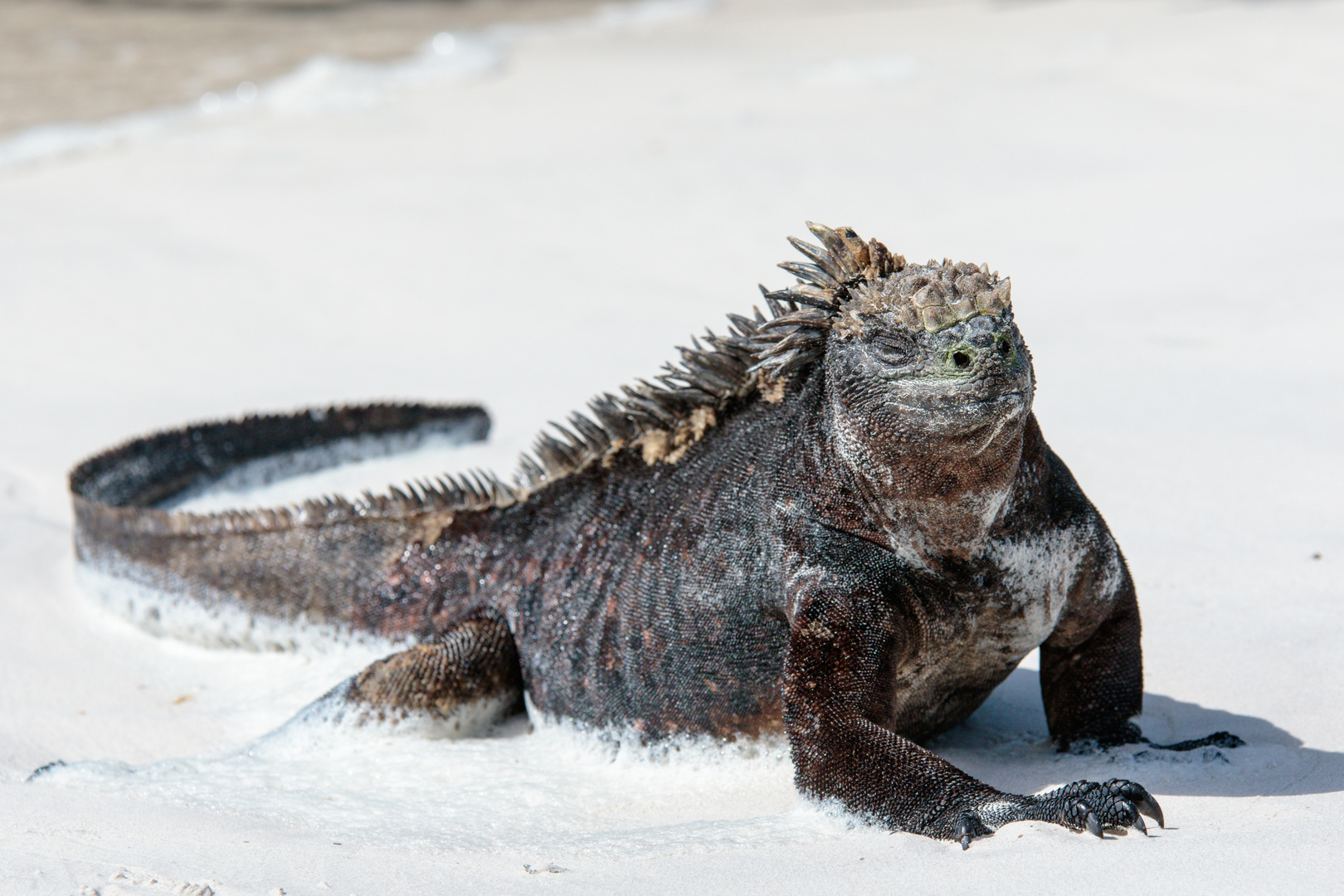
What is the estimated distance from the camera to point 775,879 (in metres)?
2.99

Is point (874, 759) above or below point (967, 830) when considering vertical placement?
above

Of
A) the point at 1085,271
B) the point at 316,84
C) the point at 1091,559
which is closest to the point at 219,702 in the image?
Result: the point at 1091,559

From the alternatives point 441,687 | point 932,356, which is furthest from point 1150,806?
point 441,687

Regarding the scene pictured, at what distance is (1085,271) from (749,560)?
4.86 meters

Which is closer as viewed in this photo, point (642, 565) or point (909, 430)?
point (909, 430)

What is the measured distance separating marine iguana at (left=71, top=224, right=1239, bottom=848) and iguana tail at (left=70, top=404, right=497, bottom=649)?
3 centimetres

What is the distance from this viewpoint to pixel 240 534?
5.06 m

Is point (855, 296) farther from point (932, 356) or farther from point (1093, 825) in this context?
point (1093, 825)

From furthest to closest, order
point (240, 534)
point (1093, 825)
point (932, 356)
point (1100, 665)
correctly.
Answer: point (240, 534) < point (1100, 665) < point (932, 356) < point (1093, 825)

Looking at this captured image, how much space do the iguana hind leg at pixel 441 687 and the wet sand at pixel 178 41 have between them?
9.95 meters

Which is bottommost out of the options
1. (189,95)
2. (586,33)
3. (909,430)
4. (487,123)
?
(909,430)

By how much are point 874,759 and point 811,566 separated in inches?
19.2

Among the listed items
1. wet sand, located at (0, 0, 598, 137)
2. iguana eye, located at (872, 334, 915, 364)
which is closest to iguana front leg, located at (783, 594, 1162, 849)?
iguana eye, located at (872, 334, 915, 364)

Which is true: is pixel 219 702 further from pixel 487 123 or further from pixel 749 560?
pixel 487 123
